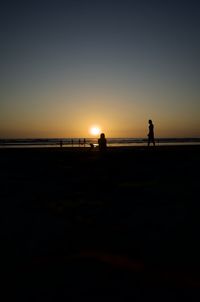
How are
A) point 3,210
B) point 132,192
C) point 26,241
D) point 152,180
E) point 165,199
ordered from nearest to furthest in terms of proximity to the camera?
point 26,241, point 3,210, point 165,199, point 132,192, point 152,180

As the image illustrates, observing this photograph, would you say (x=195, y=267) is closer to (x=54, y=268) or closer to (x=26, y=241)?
(x=54, y=268)

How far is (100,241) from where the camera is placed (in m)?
4.97

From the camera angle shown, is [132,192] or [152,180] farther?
[152,180]

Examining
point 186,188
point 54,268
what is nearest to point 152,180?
point 186,188

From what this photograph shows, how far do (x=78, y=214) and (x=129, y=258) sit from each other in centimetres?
240

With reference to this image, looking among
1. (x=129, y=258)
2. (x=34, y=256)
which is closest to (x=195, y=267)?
(x=129, y=258)

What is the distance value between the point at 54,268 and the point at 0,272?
61cm

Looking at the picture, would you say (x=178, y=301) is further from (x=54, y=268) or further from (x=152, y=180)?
(x=152, y=180)

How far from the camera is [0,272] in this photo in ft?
12.8

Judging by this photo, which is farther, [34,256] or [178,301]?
[34,256]

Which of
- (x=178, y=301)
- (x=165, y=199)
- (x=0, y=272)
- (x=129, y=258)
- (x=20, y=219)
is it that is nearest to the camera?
(x=178, y=301)

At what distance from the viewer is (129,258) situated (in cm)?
430

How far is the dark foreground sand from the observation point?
137 inches

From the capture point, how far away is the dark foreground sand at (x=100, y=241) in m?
3.48
